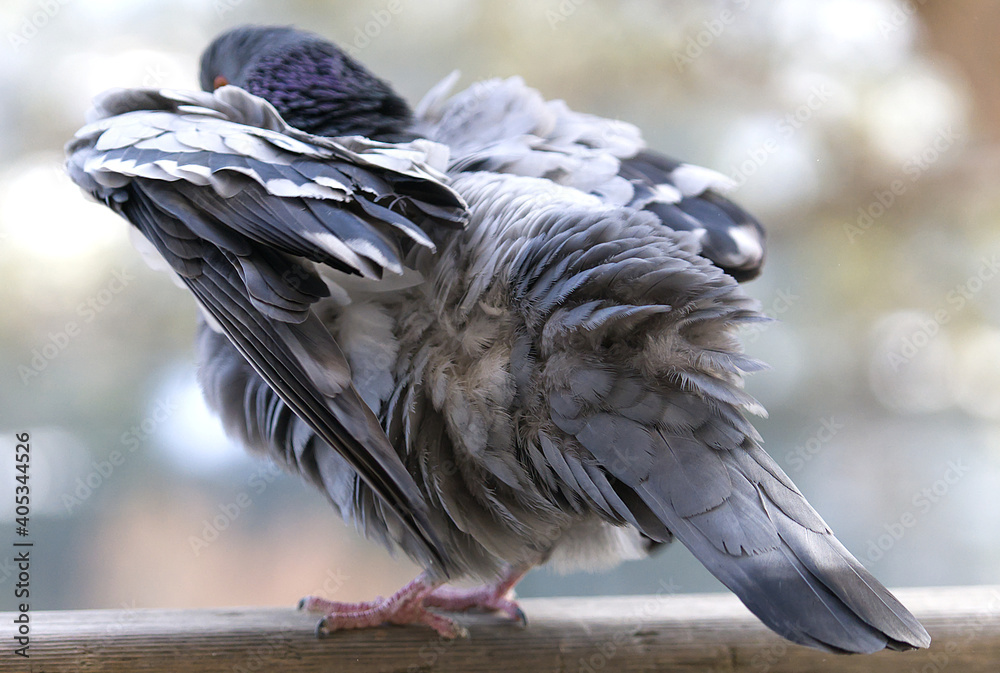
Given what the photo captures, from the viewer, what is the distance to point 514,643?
4.40ft

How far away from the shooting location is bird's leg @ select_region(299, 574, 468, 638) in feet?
4.36

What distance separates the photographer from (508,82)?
1.66m

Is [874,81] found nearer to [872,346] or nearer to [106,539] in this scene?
[872,346]

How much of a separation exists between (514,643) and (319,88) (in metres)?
1.08

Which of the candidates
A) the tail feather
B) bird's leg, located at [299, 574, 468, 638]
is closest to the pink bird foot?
bird's leg, located at [299, 574, 468, 638]

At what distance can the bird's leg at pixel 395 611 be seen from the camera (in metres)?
1.33

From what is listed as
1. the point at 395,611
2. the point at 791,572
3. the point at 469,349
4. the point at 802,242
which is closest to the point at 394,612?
the point at 395,611

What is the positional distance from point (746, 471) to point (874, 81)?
1.88m

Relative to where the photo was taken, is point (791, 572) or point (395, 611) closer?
point (791, 572)

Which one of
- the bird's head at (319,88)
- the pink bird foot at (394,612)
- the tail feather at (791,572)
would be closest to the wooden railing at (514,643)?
the pink bird foot at (394,612)

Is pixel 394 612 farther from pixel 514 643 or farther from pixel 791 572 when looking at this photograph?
pixel 791 572

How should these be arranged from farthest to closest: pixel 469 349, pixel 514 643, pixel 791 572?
1. pixel 514 643
2. pixel 469 349
3. pixel 791 572

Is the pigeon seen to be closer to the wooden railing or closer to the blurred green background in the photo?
the wooden railing

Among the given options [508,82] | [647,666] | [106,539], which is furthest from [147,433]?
[647,666]
